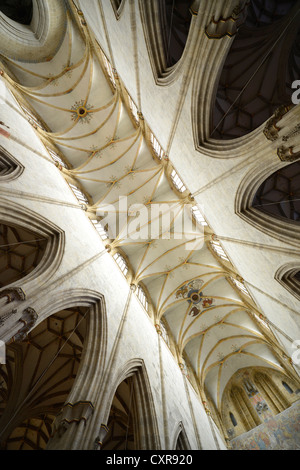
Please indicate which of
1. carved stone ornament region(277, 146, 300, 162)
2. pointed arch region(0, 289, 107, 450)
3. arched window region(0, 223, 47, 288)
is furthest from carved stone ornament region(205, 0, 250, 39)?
arched window region(0, 223, 47, 288)

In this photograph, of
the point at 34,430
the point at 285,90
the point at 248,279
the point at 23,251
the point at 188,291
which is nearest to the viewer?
the point at 285,90

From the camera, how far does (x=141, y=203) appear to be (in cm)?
1402

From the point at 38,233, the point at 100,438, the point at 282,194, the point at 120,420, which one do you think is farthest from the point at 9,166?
the point at 120,420

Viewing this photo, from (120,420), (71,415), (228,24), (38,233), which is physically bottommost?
(71,415)

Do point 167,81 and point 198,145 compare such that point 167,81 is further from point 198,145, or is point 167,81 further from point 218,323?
point 218,323

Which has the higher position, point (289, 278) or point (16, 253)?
point (16, 253)

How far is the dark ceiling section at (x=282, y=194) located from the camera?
648cm

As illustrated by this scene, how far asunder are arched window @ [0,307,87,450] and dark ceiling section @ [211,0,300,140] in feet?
29.0

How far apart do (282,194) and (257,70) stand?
11.0 feet

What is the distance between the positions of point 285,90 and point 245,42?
1.75m

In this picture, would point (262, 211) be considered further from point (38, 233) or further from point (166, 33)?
point (38, 233)

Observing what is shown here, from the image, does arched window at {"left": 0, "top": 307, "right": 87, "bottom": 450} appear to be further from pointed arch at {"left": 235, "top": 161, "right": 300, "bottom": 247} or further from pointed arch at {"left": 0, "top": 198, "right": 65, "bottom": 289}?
pointed arch at {"left": 235, "top": 161, "right": 300, "bottom": 247}

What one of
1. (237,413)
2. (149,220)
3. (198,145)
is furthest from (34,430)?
(198,145)

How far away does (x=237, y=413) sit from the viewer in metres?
12.5
